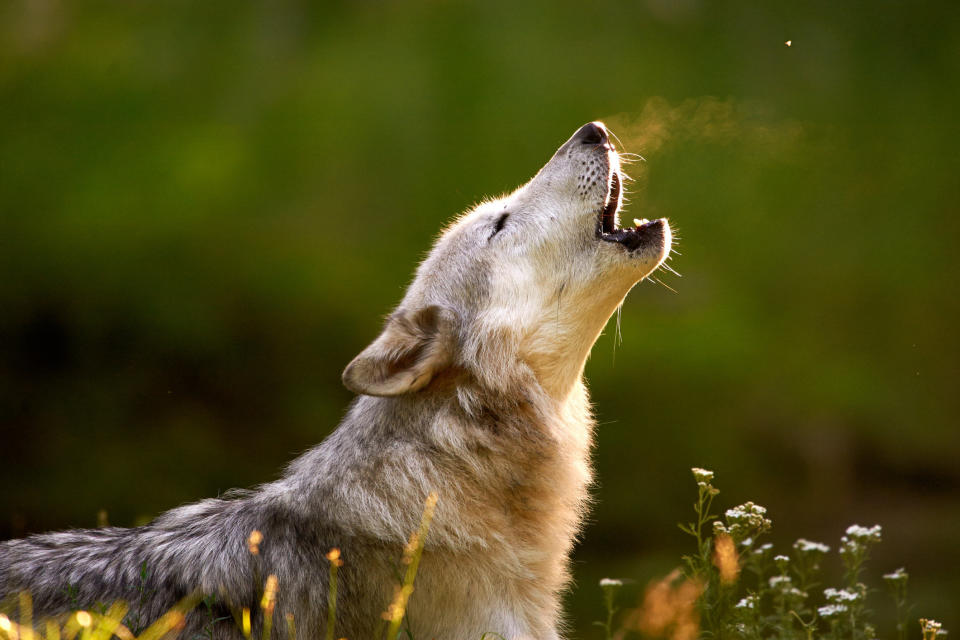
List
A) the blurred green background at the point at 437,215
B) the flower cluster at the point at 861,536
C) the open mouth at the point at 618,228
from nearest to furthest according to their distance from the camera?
the flower cluster at the point at 861,536
the open mouth at the point at 618,228
the blurred green background at the point at 437,215

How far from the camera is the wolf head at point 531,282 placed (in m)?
4.12

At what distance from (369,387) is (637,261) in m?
1.35

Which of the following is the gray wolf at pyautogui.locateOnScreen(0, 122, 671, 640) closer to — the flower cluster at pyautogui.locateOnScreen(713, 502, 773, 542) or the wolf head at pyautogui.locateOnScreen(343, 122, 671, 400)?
the wolf head at pyautogui.locateOnScreen(343, 122, 671, 400)

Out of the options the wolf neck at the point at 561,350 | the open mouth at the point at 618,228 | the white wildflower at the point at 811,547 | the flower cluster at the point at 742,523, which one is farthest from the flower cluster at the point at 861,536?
the open mouth at the point at 618,228

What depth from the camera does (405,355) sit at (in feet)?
13.3

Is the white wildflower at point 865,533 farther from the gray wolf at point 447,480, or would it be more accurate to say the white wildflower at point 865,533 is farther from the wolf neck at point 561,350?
the wolf neck at point 561,350

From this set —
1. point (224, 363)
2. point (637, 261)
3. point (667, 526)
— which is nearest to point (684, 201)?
point (667, 526)

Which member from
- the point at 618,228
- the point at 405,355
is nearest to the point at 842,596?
the point at 618,228

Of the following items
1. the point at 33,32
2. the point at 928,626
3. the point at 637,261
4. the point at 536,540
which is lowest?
the point at 536,540

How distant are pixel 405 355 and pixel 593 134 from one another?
1445 mm

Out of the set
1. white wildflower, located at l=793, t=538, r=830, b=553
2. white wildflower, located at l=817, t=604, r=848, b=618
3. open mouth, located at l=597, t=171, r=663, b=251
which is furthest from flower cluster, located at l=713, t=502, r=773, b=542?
open mouth, located at l=597, t=171, r=663, b=251

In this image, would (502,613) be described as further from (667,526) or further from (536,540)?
(667,526)

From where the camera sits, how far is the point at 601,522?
9.41 m

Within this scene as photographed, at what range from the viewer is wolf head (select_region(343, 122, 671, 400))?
4125mm
